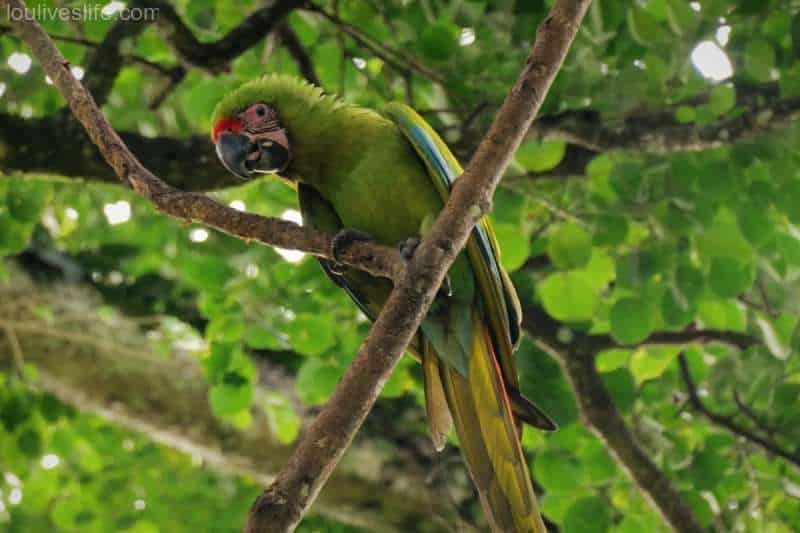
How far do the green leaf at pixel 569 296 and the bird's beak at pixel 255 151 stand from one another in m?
1.11

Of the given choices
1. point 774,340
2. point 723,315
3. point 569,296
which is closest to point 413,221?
point 569,296

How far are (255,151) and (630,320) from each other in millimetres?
1461

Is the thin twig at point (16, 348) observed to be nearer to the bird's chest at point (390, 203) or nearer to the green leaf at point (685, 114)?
the bird's chest at point (390, 203)

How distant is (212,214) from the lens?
6.56 feet

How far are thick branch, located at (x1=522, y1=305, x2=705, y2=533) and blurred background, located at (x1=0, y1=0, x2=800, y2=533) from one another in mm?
10

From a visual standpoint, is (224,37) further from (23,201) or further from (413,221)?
(413,221)

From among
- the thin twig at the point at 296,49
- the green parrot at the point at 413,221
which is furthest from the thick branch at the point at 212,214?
the thin twig at the point at 296,49

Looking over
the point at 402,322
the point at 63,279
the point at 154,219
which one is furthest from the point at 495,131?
the point at 154,219

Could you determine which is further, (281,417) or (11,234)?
(281,417)

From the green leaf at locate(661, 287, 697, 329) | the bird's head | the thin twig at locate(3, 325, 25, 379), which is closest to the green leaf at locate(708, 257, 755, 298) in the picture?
the green leaf at locate(661, 287, 697, 329)

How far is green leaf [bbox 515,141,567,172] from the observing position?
3.52 m

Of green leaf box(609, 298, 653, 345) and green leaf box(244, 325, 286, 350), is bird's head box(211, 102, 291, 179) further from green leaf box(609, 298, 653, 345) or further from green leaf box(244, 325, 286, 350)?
green leaf box(609, 298, 653, 345)

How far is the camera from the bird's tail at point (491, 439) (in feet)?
7.34

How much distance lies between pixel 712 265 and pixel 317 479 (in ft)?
7.66
